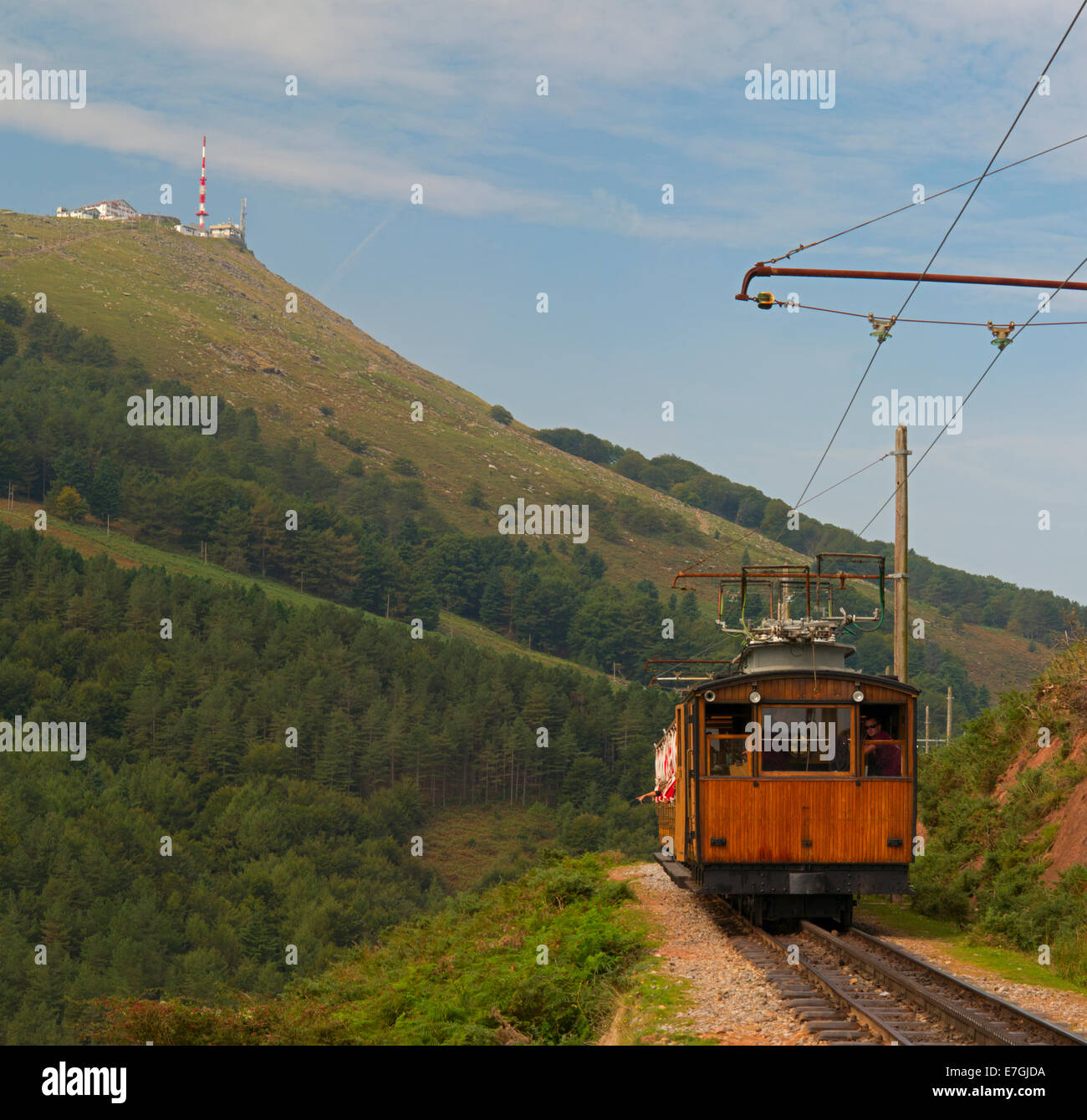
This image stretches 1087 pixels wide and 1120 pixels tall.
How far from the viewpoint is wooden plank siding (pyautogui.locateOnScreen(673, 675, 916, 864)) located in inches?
660

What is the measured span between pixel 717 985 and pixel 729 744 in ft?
15.7

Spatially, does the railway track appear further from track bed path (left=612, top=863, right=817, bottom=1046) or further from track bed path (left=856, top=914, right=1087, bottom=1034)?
track bed path (left=856, top=914, right=1087, bottom=1034)

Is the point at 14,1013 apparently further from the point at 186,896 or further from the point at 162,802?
the point at 162,802

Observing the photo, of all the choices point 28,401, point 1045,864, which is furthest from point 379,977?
point 28,401

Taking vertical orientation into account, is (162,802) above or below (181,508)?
below

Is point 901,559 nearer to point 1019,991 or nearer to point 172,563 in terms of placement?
point 1019,991

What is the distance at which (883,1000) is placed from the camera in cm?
1180

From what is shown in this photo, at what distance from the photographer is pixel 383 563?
18825 cm

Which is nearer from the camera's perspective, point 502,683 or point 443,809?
point 443,809

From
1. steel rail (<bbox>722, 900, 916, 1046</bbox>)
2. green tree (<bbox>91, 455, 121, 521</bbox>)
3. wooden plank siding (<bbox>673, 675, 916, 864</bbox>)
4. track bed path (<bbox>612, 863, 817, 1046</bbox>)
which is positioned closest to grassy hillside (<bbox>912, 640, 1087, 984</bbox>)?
wooden plank siding (<bbox>673, 675, 916, 864</bbox>)

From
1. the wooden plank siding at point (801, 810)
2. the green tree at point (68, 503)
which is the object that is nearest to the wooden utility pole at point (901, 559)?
the wooden plank siding at point (801, 810)

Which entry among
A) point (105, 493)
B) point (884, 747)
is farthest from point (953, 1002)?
point (105, 493)

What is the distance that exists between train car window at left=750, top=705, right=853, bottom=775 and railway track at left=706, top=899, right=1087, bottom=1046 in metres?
2.26
